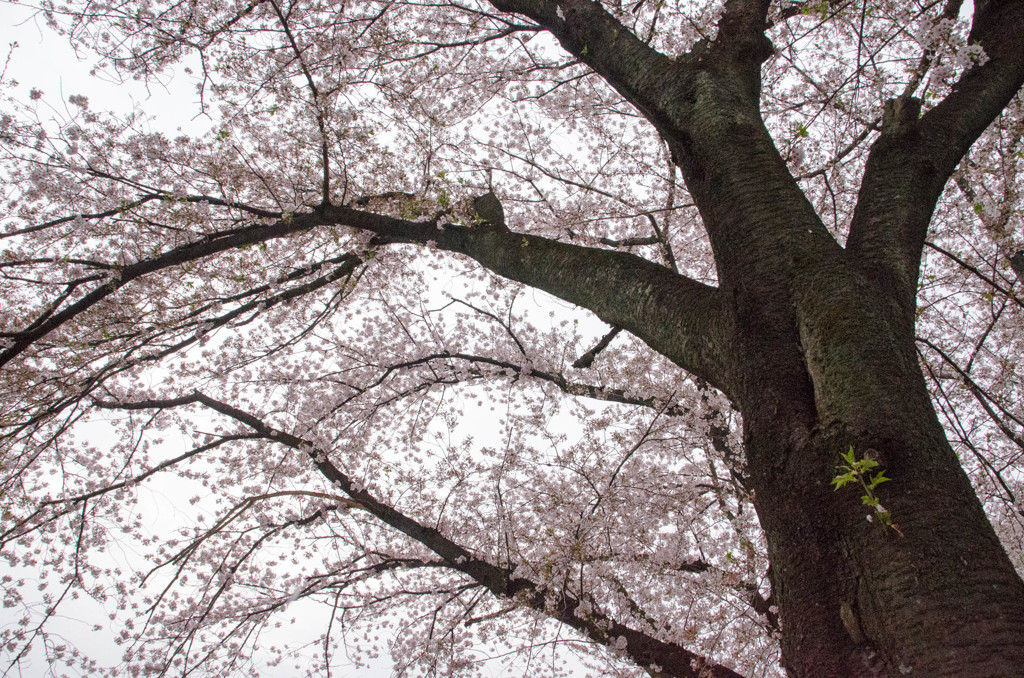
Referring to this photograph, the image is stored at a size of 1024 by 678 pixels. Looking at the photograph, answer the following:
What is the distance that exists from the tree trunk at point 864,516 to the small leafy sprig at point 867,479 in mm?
21

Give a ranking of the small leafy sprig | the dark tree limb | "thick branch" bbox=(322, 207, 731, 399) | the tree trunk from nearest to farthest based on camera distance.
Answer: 1. the tree trunk
2. the small leafy sprig
3. "thick branch" bbox=(322, 207, 731, 399)
4. the dark tree limb

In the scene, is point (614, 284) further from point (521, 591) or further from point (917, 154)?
point (521, 591)

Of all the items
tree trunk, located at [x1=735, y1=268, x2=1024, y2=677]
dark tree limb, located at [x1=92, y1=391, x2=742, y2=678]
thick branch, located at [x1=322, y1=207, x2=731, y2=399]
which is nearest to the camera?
tree trunk, located at [x1=735, y1=268, x2=1024, y2=677]

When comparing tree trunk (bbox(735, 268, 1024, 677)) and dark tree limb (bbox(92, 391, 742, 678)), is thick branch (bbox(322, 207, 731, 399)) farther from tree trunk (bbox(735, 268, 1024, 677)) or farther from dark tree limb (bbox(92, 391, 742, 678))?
dark tree limb (bbox(92, 391, 742, 678))

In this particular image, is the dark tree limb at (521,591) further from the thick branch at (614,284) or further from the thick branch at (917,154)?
the thick branch at (917,154)

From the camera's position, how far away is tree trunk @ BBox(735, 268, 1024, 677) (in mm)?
1396

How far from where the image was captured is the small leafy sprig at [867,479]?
1549mm

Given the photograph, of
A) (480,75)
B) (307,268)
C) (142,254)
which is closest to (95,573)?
(142,254)

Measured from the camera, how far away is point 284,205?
5.27 metres

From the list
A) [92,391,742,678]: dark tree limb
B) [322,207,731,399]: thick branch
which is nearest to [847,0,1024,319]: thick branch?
[322,207,731,399]: thick branch

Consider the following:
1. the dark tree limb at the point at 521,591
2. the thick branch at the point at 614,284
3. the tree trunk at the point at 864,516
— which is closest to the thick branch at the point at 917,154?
the tree trunk at the point at 864,516

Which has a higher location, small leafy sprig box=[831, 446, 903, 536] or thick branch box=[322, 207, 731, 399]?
thick branch box=[322, 207, 731, 399]

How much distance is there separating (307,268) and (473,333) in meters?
3.10

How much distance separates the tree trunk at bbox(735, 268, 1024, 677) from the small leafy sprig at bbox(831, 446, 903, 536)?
0.02 m
